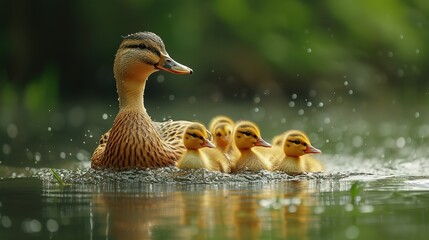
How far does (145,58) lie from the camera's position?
909 centimetres

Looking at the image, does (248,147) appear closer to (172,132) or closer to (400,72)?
(172,132)

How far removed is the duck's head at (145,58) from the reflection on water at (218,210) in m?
1.17

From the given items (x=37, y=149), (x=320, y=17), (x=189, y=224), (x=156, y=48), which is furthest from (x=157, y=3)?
(x=189, y=224)

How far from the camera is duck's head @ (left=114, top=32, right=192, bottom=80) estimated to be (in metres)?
9.09

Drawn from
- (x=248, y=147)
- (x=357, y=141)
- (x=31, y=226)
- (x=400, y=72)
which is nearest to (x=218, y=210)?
(x=31, y=226)

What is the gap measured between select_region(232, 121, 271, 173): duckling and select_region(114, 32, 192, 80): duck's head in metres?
0.67

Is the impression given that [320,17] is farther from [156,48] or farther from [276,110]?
[156,48]

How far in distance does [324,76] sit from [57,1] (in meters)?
4.36

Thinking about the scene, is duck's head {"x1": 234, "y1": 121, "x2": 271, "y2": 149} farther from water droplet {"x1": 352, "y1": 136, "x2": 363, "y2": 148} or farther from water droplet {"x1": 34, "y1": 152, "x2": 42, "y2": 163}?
water droplet {"x1": 352, "y1": 136, "x2": 363, "y2": 148}

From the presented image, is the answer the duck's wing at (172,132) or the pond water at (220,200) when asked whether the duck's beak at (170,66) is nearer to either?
the duck's wing at (172,132)

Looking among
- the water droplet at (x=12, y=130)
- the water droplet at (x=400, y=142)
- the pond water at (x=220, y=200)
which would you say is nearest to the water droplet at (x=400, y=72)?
the water droplet at (x=400, y=142)

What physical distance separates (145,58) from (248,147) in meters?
1.09

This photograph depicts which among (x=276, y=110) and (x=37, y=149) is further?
(x=276, y=110)

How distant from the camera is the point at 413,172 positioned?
930 cm
